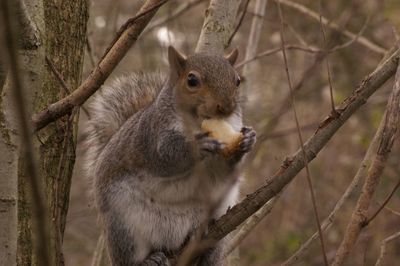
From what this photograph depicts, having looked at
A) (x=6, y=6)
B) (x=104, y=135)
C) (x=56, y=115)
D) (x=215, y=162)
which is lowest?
(x=6, y=6)

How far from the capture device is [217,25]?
9.33 feet

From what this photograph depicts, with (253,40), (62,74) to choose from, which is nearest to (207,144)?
(62,74)

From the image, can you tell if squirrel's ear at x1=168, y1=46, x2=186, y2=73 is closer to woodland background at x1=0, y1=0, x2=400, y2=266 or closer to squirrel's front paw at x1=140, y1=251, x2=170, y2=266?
squirrel's front paw at x1=140, y1=251, x2=170, y2=266

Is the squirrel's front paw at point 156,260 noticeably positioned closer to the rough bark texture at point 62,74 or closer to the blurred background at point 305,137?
the rough bark texture at point 62,74

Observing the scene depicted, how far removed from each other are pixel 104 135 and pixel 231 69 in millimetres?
748

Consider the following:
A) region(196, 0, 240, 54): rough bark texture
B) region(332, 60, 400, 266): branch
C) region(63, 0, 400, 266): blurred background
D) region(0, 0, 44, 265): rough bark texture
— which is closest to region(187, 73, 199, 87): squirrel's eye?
region(196, 0, 240, 54): rough bark texture

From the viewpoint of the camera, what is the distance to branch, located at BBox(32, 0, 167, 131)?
6.41 feet

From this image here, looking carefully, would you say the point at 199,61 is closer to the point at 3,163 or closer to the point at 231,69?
the point at 231,69

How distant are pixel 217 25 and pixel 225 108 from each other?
600mm

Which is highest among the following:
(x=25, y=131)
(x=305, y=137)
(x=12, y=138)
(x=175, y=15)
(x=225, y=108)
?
(x=305, y=137)

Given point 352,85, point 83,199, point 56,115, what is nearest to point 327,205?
point 352,85

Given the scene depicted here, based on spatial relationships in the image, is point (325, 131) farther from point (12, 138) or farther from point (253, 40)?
point (253, 40)

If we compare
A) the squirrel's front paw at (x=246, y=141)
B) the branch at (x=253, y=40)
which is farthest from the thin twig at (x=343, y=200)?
the branch at (x=253, y=40)

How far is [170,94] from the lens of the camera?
2.66 meters
